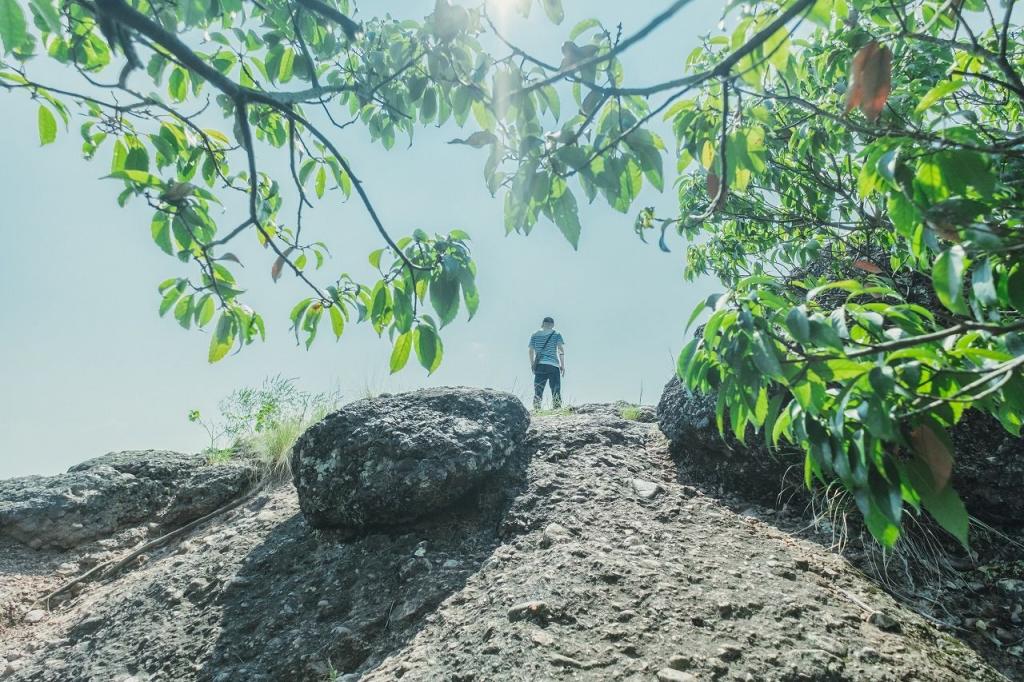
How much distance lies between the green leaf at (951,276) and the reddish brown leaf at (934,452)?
9.9 inches

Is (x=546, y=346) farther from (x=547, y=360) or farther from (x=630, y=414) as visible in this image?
(x=630, y=414)

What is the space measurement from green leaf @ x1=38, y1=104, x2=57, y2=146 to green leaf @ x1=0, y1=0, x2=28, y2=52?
71cm

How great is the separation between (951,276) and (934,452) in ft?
1.06

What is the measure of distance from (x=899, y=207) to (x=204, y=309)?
1.57 m

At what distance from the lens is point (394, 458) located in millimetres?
2990

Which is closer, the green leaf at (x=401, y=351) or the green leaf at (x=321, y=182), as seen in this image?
the green leaf at (x=401, y=351)

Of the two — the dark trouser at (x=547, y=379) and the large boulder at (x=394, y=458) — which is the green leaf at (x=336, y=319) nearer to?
the large boulder at (x=394, y=458)

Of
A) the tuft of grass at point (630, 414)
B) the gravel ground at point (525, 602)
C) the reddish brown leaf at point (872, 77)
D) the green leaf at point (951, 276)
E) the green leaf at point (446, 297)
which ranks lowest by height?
the gravel ground at point (525, 602)

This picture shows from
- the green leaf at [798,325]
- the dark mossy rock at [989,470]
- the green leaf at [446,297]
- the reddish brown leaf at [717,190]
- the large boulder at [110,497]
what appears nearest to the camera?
the green leaf at [798,325]

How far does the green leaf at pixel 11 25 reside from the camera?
87 centimetres

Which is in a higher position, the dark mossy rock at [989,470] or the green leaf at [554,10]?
the green leaf at [554,10]

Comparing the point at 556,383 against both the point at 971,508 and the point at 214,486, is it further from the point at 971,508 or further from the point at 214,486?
the point at 971,508

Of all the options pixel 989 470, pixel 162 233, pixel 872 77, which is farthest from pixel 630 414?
pixel 872 77

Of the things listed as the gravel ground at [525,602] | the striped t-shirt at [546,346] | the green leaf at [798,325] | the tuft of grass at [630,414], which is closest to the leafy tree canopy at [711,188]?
the green leaf at [798,325]
